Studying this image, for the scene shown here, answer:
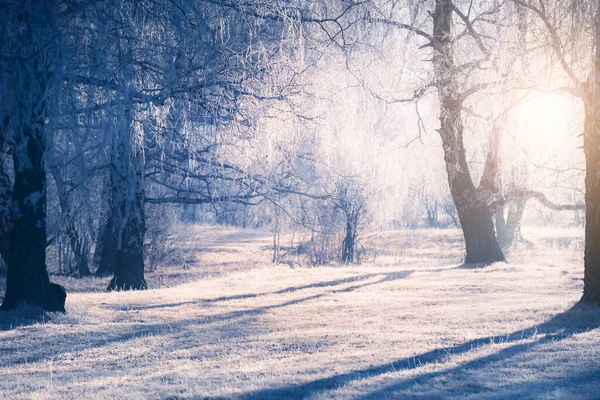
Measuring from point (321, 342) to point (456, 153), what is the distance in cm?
934

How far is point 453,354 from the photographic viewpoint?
5.71 m

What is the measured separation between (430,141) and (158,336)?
1406cm

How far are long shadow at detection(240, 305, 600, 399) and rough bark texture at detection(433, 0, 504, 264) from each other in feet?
24.1

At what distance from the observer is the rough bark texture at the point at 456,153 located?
14.0 meters

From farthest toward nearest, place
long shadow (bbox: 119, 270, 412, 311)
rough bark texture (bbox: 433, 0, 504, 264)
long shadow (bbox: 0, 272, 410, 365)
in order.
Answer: rough bark texture (bbox: 433, 0, 504, 264) → long shadow (bbox: 119, 270, 412, 311) → long shadow (bbox: 0, 272, 410, 365)

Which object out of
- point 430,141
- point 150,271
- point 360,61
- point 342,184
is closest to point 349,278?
point 360,61

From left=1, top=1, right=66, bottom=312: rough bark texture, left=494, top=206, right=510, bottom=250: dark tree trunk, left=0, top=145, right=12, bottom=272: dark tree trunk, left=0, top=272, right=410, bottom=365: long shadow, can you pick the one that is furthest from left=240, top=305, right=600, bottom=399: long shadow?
left=494, top=206, right=510, bottom=250: dark tree trunk

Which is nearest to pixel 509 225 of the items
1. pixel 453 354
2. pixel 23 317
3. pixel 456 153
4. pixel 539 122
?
pixel 539 122

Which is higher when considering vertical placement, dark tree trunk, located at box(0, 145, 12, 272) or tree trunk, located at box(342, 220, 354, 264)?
dark tree trunk, located at box(0, 145, 12, 272)

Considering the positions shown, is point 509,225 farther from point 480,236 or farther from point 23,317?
point 23,317

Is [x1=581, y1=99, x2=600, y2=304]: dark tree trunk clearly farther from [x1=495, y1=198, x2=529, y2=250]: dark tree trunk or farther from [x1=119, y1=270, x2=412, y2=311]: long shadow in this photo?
[x1=495, y1=198, x2=529, y2=250]: dark tree trunk

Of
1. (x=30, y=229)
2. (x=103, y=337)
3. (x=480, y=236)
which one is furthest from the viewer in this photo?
(x=480, y=236)

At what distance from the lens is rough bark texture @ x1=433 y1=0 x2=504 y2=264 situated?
552 inches

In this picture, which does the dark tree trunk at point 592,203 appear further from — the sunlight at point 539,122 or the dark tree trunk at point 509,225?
the dark tree trunk at point 509,225
